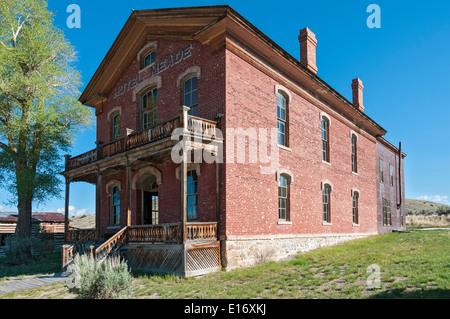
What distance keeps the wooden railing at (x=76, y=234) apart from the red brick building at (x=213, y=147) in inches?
44.1

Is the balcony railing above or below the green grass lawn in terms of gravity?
above

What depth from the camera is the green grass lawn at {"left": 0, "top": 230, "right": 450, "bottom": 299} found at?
348 inches

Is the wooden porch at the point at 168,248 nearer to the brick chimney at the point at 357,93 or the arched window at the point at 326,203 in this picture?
the arched window at the point at 326,203

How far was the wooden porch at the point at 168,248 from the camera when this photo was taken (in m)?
12.3

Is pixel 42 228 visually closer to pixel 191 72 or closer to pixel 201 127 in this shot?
pixel 191 72

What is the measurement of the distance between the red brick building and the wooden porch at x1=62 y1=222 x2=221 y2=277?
0.16ft

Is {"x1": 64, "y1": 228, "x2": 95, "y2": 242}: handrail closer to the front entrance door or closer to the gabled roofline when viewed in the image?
the front entrance door

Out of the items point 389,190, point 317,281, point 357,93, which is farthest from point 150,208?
point 389,190

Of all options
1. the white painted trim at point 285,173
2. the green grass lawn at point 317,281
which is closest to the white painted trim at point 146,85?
the white painted trim at point 285,173

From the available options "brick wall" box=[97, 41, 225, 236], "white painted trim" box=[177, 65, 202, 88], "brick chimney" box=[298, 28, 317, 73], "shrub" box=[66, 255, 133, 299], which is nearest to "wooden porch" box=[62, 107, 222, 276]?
"brick wall" box=[97, 41, 225, 236]

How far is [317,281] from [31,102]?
737 inches

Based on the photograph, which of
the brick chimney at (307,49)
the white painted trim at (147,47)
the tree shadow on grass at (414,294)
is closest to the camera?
the tree shadow on grass at (414,294)

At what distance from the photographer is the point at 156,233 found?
13469 millimetres
